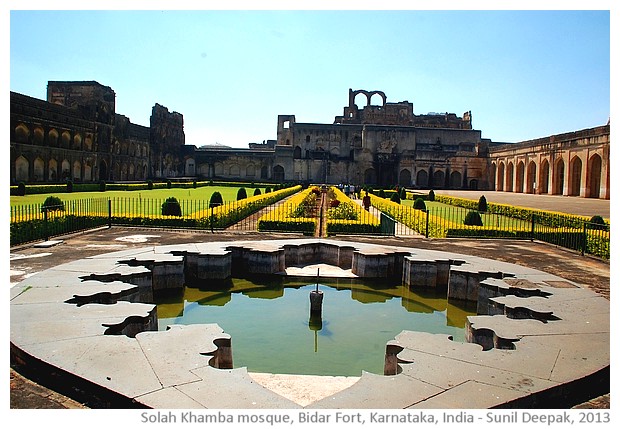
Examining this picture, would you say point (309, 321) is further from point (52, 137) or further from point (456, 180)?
point (456, 180)

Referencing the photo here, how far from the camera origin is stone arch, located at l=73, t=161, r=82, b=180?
3697 cm

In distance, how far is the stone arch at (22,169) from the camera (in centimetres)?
3039

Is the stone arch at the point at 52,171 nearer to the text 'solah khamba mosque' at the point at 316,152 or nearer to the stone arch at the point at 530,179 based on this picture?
the text 'solah khamba mosque' at the point at 316,152

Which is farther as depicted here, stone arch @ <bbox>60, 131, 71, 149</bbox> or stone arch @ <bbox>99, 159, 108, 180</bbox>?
stone arch @ <bbox>99, 159, 108, 180</bbox>

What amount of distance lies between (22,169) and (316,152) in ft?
94.9

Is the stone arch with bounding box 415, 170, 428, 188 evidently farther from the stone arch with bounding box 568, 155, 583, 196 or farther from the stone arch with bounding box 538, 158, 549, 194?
the stone arch with bounding box 568, 155, 583, 196

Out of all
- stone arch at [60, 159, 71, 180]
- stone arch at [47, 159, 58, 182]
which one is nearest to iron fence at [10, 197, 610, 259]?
stone arch at [47, 159, 58, 182]

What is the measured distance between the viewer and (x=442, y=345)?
14.5ft

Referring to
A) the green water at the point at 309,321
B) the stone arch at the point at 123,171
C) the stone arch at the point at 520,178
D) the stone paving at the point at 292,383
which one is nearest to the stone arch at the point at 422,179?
the stone arch at the point at 520,178

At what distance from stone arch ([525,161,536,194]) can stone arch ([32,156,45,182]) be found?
34710mm

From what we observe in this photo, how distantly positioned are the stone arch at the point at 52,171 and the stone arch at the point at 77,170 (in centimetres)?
242

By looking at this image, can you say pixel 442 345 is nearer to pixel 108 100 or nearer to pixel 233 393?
pixel 233 393

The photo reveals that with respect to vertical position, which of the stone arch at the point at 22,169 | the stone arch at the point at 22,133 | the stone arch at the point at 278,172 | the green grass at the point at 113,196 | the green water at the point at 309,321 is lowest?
the green water at the point at 309,321
